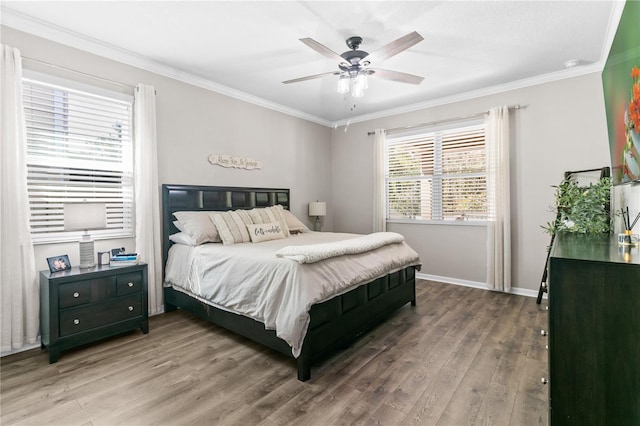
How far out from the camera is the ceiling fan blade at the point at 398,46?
2.11 meters

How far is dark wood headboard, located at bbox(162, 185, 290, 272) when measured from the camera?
3.43 m

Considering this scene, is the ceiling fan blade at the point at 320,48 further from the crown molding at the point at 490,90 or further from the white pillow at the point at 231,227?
the crown molding at the point at 490,90

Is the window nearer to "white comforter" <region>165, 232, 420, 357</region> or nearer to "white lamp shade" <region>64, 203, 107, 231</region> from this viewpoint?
"white comforter" <region>165, 232, 420, 357</region>

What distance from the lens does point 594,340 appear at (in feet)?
3.58

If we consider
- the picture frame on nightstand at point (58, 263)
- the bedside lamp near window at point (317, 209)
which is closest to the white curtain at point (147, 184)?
the picture frame on nightstand at point (58, 263)

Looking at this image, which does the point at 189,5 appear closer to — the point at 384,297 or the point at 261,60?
the point at 261,60

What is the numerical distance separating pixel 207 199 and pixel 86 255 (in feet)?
4.66

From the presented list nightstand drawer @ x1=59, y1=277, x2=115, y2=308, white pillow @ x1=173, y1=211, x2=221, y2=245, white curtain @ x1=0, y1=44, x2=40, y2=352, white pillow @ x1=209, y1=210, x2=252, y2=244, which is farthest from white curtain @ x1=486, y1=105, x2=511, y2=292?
white curtain @ x1=0, y1=44, x2=40, y2=352

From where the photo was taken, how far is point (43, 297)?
2475 millimetres

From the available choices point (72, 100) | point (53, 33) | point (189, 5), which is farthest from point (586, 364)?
point (53, 33)

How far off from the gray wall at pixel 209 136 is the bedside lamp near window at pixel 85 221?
0.29m

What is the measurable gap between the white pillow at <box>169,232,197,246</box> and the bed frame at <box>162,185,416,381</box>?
0.08m

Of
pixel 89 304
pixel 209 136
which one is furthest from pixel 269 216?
pixel 89 304

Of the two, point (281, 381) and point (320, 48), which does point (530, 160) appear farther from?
point (281, 381)
